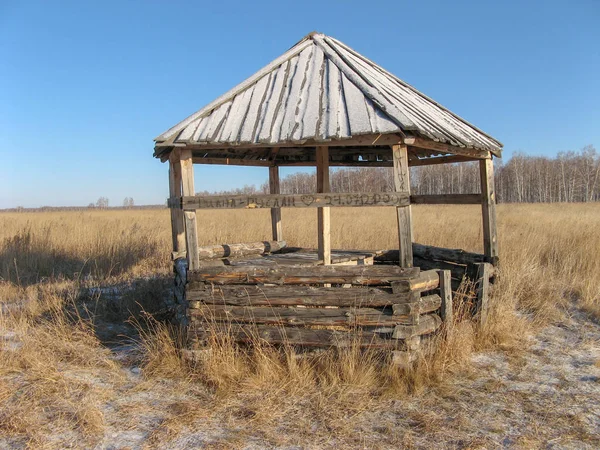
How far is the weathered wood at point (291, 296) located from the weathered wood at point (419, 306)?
0.05 meters

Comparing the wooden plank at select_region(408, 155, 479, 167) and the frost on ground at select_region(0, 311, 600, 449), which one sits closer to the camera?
the frost on ground at select_region(0, 311, 600, 449)

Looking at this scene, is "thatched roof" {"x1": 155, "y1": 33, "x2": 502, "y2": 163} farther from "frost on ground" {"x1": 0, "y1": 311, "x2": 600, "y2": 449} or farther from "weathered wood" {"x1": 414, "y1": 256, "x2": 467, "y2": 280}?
"frost on ground" {"x1": 0, "y1": 311, "x2": 600, "y2": 449}

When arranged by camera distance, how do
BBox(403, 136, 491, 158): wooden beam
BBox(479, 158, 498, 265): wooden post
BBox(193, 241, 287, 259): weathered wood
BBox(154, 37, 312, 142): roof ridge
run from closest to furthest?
BBox(403, 136, 491, 158): wooden beam
BBox(154, 37, 312, 142): roof ridge
BBox(479, 158, 498, 265): wooden post
BBox(193, 241, 287, 259): weathered wood

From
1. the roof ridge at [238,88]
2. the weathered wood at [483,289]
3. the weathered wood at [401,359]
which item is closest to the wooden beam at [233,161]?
the roof ridge at [238,88]

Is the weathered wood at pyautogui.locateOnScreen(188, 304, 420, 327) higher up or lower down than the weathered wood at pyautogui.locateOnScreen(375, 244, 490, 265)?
lower down

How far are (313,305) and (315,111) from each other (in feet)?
6.92

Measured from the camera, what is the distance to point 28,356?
16.5 feet

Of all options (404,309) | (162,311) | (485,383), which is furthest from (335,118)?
(162,311)

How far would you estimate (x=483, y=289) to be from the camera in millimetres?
5605

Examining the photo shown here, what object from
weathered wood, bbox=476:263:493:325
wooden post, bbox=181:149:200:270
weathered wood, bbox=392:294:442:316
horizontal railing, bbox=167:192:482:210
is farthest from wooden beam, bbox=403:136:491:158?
wooden post, bbox=181:149:200:270

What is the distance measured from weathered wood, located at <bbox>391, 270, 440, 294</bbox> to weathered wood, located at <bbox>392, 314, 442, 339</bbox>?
0.35 meters

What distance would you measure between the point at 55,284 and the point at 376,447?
790cm

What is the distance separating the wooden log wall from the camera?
449 centimetres

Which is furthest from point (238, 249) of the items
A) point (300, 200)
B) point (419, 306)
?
point (419, 306)
